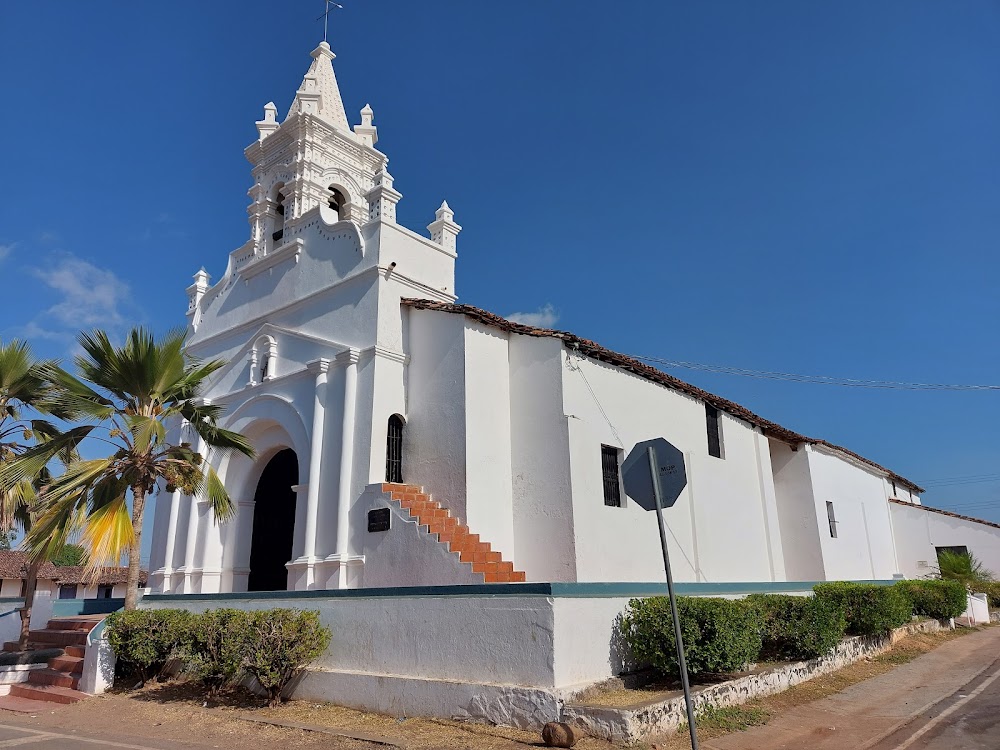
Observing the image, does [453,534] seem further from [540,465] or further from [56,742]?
[56,742]

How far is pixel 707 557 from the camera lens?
16.4 metres

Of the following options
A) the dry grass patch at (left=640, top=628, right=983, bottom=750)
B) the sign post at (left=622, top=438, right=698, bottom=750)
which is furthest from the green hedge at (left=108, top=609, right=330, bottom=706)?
the sign post at (left=622, top=438, right=698, bottom=750)

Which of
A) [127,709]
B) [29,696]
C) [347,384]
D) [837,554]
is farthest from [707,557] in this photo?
[29,696]

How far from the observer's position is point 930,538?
27.3m

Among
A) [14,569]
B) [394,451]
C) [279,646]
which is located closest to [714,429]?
[394,451]

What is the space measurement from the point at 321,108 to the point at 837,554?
19.6 metres

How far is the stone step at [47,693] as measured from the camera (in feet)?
37.4

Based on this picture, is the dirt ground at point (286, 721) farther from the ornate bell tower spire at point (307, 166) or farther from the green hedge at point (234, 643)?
the ornate bell tower spire at point (307, 166)

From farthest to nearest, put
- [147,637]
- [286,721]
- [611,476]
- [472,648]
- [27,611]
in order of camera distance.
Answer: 1. [27,611]
2. [611,476]
3. [147,637]
4. [286,721]
5. [472,648]

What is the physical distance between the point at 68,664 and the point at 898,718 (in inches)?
526

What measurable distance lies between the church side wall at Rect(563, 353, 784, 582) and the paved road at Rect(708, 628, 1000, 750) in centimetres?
437

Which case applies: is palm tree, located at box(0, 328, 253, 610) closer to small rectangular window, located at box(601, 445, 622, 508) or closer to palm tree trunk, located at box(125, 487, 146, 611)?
palm tree trunk, located at box(125, 487, 146, 611)

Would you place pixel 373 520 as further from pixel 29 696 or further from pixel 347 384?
pixel 29 696

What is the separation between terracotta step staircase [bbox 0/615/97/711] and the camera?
11.6 meters
